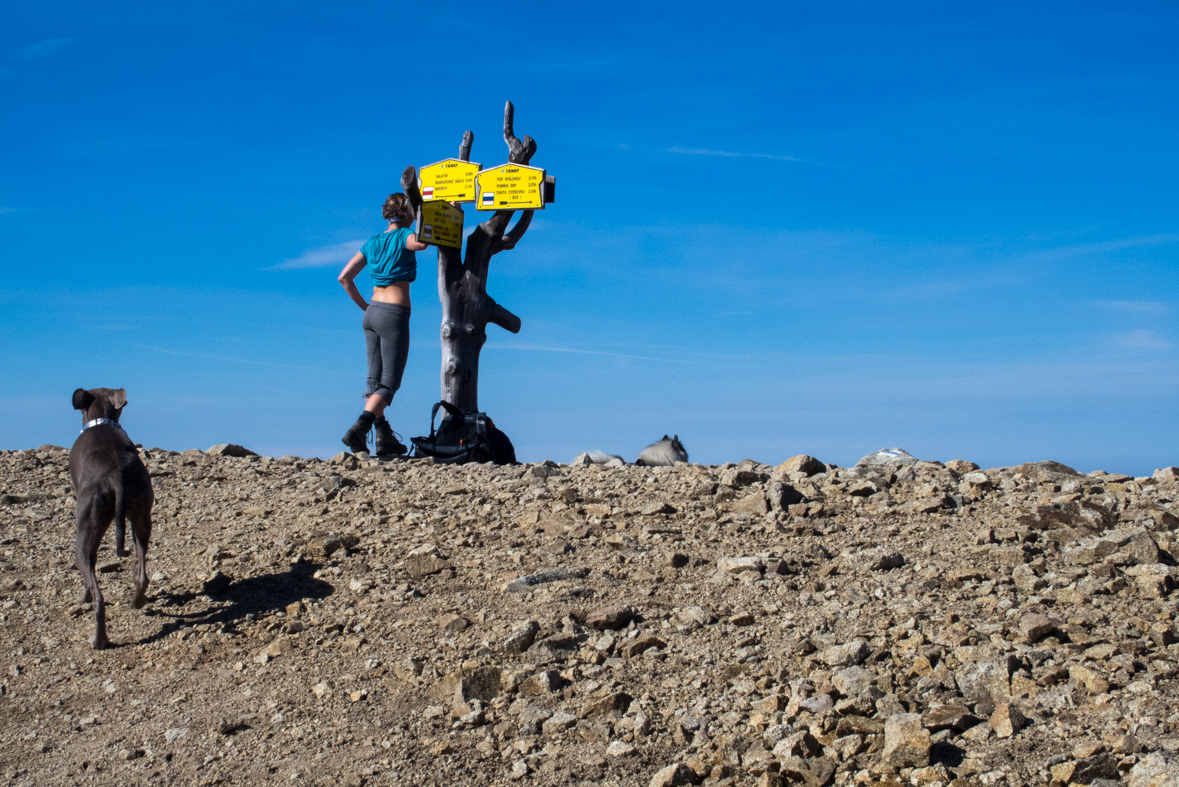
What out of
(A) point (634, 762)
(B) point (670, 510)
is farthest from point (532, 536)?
(A) point (634, 762)

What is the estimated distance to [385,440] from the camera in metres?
10.5

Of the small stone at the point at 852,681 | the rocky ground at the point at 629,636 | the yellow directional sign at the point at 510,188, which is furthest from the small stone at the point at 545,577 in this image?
the yellow directional sign at the point at 510,188

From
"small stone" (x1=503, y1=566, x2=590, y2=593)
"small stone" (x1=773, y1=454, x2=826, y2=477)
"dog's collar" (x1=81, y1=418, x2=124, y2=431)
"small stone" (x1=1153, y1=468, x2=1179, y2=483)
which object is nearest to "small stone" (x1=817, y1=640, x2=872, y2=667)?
"small stone" (x1=503, y1=566, x2=590, y2=593)

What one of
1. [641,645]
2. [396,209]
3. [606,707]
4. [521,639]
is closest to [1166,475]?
[641,645]

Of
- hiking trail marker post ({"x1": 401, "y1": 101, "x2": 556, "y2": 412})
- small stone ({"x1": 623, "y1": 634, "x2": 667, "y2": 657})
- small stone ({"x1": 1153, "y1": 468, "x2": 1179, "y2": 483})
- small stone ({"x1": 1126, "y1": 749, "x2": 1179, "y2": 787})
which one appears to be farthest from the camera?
hiking trail marker post ({"x1": 401, "y1": 101, "x2": 556, "y2": 412})

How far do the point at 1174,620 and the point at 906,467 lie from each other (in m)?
2.65

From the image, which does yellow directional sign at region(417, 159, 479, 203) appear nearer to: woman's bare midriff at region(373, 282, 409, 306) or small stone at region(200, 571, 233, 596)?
woman's bare midriff at region(373, 282, 409, 306)

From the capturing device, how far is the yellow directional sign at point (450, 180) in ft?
40.6

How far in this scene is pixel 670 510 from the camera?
21.8ft

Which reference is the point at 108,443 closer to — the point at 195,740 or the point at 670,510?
the point at 195,740

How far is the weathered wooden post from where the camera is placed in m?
12.3

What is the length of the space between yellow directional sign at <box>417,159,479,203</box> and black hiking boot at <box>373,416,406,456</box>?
348 cm

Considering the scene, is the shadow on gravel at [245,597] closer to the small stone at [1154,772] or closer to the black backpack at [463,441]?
the black backpack at [463,441]

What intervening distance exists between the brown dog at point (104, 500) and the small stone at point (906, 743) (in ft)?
14.5
